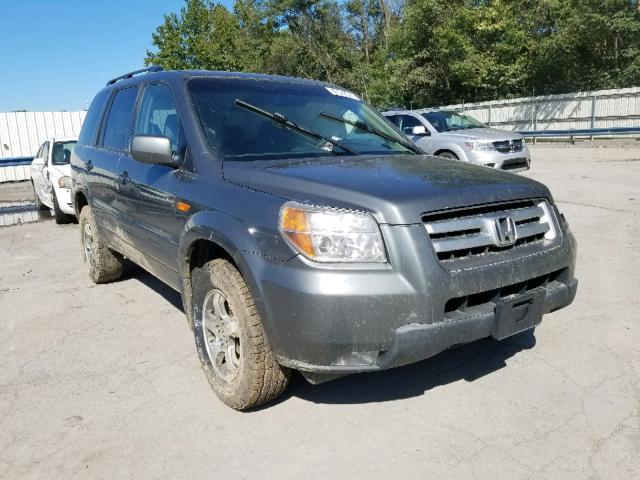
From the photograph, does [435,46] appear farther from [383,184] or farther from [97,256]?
[383,184]

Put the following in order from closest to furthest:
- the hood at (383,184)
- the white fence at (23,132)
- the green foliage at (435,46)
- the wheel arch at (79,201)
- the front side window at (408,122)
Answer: the hood at (383,184), the wheel arch at (79,201), the front side window at (408,122), the white fence at (23,132), the green foliage at (435,46)

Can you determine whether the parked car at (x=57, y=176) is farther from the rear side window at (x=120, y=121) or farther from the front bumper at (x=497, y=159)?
the front bumper at (x=497, y=159)

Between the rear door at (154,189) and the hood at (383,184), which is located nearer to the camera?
the hood at (383,184)

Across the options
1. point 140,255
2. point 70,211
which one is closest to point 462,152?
point 70,211

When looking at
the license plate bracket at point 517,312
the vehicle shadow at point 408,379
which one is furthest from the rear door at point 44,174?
the license plate bracket at point 517,312

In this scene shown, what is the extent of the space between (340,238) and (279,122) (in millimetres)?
1343

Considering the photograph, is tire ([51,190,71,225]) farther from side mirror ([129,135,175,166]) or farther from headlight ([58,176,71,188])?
side mirror ([129,135,175,166])

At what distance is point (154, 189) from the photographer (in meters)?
3.69

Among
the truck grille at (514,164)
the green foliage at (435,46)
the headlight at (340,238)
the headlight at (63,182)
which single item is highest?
the green foliage at (435,46)

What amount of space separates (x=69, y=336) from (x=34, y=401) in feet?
3.52

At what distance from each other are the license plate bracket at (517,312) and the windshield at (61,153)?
908cm

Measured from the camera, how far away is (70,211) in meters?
9.32

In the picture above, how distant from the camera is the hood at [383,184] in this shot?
2.53 metres

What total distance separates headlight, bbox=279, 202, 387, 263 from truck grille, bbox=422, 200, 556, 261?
0.26 metres
